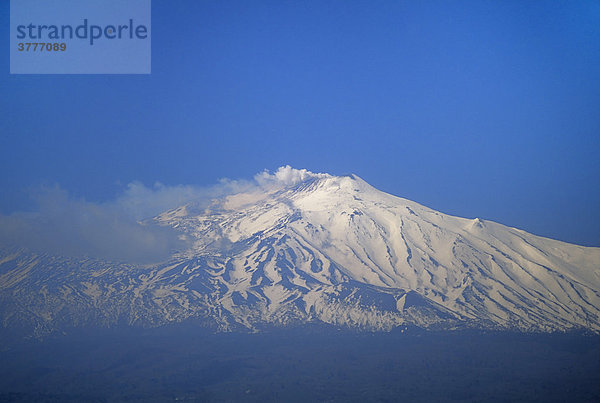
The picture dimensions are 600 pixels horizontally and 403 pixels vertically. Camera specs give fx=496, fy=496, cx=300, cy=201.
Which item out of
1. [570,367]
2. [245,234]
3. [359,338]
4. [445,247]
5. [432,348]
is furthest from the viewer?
[245,234]

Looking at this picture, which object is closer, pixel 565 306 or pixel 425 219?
pixel 565 306

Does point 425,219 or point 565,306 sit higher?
point 425,219

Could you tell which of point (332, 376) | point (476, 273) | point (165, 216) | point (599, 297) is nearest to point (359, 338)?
point (332, 376)

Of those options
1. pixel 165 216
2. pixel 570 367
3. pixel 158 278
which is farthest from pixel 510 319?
pixel 165 216

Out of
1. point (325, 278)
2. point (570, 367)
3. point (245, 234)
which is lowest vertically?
point (570, 367)

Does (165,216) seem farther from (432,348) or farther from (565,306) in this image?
(565,306)

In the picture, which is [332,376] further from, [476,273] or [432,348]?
[476,273]

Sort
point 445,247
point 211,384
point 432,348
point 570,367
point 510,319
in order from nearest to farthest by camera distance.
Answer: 1. point 211,384
2. point 570,367
3. point 432,348
4. point 510,319
5. point 445,247
